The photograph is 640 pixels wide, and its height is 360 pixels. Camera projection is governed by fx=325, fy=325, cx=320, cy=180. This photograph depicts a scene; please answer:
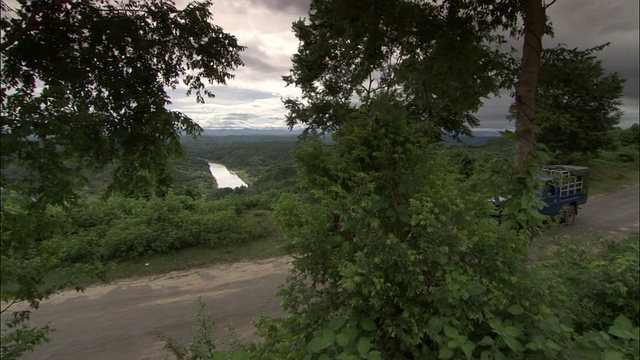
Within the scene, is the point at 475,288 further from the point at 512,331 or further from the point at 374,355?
the point at 374,355

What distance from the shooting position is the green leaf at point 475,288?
2.18 meters

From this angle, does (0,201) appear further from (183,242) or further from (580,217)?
(580,217)

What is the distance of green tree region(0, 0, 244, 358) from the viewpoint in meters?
2.87

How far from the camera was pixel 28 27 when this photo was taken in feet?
11.3

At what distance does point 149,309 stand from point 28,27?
4.90 m

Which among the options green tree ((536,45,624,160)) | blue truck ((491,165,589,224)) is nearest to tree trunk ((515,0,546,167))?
blue truck ((491,165,589,224))

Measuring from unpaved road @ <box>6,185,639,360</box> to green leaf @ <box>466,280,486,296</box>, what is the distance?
3.90m

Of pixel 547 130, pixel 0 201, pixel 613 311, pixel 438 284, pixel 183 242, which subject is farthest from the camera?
pixel 547 130

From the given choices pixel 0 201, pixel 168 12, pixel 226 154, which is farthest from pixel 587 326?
pixel 226 154

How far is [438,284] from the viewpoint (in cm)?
230

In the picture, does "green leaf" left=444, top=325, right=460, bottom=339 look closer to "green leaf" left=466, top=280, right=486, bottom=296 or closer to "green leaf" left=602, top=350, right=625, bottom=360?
"green leaf" left=466, top=280, right=486, bottom=296

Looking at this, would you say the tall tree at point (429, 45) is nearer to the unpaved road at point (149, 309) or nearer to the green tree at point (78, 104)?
the green tree at point (78, 104)

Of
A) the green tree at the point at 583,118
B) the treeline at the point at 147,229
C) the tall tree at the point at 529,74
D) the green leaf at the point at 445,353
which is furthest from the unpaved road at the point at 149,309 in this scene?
the green tree at the point at 583,118

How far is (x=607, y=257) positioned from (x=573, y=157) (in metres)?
20.6
